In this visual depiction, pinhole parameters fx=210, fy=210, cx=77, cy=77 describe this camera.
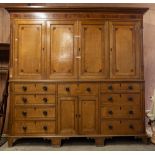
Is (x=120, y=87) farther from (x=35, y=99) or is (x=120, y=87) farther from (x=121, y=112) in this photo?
(x=35, y=99)

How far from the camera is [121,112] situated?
2.93 m

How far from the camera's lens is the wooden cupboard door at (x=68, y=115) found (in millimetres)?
2893

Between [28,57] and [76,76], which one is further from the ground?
[28,57]

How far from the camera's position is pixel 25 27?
2904 mm

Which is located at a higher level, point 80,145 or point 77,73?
point 77,73

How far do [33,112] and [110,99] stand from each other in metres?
1.08

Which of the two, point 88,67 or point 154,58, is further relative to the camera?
point 154,58

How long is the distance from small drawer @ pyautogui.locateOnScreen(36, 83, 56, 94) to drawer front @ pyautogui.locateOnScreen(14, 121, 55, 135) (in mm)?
427

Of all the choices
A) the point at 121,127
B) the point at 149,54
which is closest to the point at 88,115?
the point at 121,127
